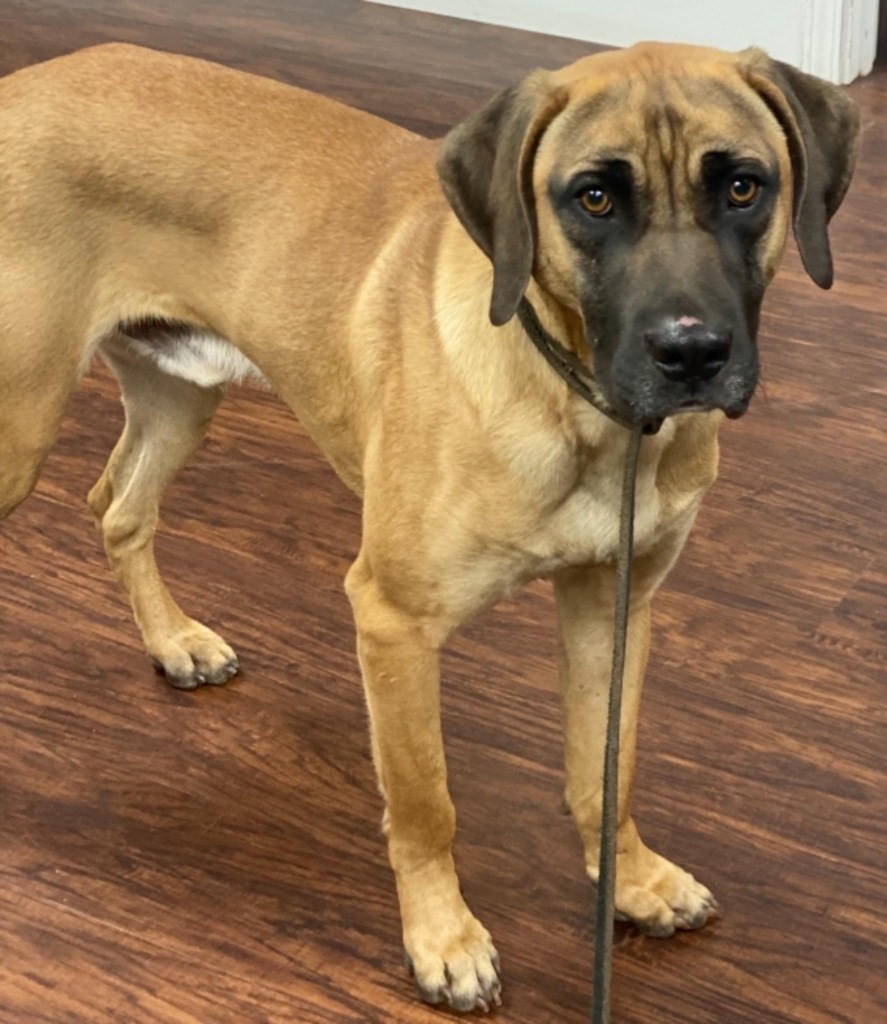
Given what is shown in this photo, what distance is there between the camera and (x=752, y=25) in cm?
455

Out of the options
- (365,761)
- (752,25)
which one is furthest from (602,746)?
(752,25)

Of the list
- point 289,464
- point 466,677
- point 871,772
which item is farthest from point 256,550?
point 871,772

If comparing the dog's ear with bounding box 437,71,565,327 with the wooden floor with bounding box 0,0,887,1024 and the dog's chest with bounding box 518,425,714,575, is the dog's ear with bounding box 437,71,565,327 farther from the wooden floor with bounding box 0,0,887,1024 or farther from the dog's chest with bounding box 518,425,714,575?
the wooden floor with bounding box 0,0,887,1024

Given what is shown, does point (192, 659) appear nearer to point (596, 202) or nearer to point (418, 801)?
point (418, 801)

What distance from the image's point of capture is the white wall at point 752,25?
4.44m

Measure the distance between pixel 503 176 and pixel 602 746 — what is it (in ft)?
2.52

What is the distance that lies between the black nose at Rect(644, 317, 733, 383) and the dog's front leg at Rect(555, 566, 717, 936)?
0.46 meters

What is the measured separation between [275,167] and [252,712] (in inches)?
32.7

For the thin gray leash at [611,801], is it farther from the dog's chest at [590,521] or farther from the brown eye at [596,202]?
the brown eye at [596,202]

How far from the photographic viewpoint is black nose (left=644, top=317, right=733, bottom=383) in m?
1.51

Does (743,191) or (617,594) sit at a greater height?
(743,191)

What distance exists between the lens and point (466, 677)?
8.11 feet

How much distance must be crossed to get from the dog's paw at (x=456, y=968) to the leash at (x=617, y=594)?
0.22m

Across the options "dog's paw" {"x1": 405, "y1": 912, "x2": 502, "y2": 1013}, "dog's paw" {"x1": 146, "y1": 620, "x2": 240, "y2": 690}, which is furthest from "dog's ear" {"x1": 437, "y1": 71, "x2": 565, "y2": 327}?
"dog's paw" {"x1": 146, "y1": 620, "x2": 240, "y2": 690}
